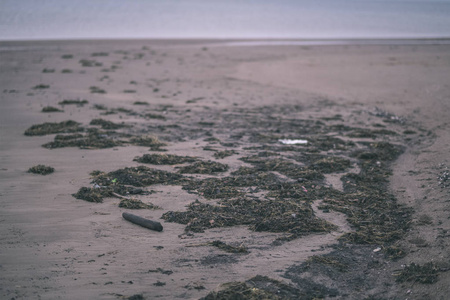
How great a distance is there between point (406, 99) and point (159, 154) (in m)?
9.08

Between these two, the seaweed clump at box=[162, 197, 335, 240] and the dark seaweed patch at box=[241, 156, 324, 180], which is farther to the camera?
the dark seaweed patch at box=[241, 156, 324, 180]

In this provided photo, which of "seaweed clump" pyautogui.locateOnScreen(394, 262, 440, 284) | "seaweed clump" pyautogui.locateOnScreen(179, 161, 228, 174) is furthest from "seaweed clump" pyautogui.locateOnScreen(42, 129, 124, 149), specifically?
"seaweed clump" pyautogui.locateOnScreen(394, 262, 440, 284)

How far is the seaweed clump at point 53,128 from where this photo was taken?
9.04m

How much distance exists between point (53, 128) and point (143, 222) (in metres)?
5.06

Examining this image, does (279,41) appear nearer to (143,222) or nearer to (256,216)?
(256,216)

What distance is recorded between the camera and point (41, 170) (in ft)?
22.5

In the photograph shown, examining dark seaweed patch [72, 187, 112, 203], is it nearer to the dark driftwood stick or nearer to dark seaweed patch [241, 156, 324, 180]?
the dark driftwood stick

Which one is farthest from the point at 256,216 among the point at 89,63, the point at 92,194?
the point at 89,63

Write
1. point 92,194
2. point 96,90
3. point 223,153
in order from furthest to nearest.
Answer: point 96,90 < point 223,153 < point 92,194

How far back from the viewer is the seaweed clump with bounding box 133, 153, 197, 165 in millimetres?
7480

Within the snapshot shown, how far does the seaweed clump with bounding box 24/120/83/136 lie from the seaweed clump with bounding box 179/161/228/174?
11.1ft

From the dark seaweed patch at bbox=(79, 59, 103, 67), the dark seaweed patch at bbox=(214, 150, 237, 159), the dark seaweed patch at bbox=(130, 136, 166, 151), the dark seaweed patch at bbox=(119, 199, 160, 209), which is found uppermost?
the dark seaweed patch at bbox=(79, 59, 103, 67)

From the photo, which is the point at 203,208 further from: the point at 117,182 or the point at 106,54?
the point at 106,54

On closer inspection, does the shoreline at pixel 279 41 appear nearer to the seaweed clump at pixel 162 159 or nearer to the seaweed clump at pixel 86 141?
the seaweed clump at pixel 86 141
